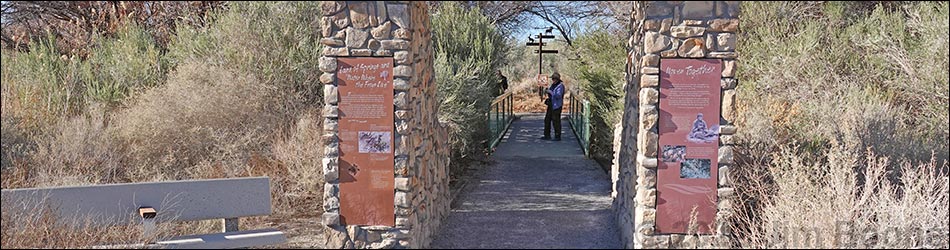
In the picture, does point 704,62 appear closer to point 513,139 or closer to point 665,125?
point 665,125

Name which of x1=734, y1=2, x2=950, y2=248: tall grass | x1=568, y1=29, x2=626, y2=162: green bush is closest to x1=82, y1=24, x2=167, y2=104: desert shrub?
x1=568, y1=29, x2=626, y2=162: green bush

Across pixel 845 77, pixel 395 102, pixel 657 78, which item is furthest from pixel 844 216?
pixel 845 77

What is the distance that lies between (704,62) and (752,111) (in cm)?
377

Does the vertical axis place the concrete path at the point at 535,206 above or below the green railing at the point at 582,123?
below

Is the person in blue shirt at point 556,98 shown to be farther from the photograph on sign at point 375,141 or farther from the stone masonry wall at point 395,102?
the photograph on sign at point 375,141

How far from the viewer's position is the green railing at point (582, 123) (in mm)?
11344

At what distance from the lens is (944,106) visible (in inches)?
365

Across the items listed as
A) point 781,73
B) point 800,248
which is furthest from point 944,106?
point 800,248

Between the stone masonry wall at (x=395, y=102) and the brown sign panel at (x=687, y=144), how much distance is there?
1879 mm

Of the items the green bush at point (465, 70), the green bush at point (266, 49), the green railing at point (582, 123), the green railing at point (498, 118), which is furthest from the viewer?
the green railing at point (498, 118)

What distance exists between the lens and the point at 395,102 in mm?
5371

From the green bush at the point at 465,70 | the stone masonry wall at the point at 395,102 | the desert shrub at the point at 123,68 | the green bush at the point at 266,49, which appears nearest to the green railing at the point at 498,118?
the green bush at the point at 465,70

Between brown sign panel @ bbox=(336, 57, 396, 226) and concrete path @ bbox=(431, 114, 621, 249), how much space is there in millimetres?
1020

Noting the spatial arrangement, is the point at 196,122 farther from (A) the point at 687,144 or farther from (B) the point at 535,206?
(A) the point at 687,144
